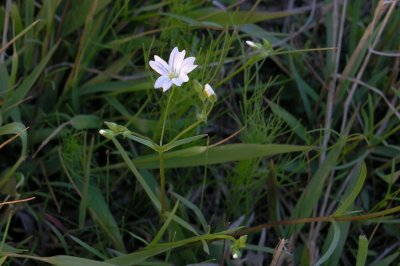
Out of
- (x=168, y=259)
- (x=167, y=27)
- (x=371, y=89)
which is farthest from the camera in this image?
(x=371, y=89)

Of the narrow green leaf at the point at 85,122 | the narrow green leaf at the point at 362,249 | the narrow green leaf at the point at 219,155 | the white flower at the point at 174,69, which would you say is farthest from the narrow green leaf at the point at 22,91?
the narrow green leaf at the point at 362,249

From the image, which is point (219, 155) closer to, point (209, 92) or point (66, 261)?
point (209, 92)

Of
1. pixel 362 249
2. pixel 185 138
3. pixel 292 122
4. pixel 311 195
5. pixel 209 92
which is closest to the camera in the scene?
pixel 209 92

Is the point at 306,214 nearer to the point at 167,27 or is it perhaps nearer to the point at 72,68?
the point at 167,27

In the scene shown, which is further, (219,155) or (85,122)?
(85,122)

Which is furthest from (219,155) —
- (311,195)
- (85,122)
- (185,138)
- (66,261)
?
(66,261)

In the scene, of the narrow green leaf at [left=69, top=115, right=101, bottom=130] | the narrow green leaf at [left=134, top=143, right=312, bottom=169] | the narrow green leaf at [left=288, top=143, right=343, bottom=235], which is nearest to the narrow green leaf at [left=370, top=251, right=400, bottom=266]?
the narrow green leaf at [left=288, top=143, right=343, bottom=235]

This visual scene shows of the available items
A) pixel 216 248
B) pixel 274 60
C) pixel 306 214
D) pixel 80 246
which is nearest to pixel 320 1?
pixel 274 60

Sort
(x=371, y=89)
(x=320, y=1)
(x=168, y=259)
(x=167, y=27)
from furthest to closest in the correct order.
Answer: (x=320, y=1) → (x=371, y=89) → (x=167, y=27) → (x=168, y=259)

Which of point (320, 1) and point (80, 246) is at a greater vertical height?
point (320, 1)
